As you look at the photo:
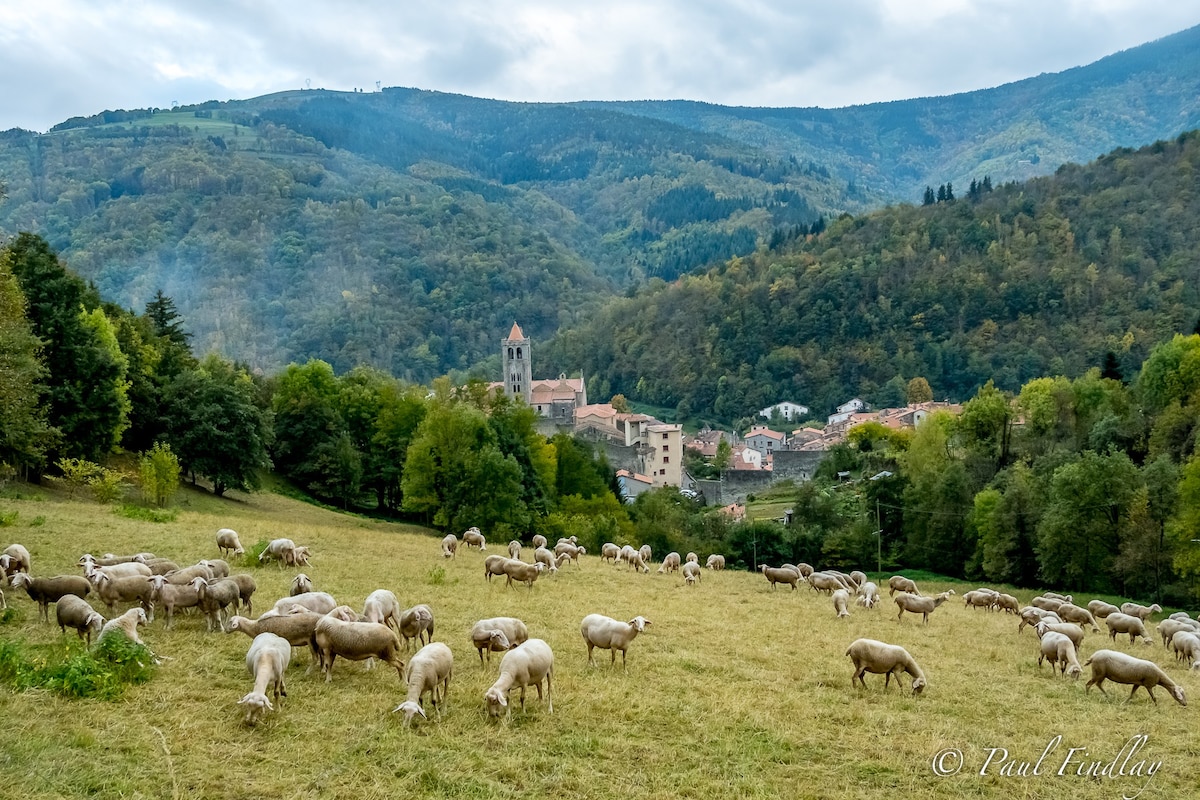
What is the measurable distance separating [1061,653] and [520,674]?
10618mm

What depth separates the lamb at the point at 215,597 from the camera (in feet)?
42.2

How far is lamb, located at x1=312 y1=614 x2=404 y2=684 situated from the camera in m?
10.9

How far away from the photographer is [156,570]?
15.2 m

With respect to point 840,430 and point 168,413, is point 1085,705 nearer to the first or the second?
point 168,413

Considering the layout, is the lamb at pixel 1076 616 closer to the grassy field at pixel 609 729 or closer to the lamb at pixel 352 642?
the grassy field at pixel 609 729

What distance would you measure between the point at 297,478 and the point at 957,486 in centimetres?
4161

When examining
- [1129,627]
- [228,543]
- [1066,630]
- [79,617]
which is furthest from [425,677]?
[1129,627]

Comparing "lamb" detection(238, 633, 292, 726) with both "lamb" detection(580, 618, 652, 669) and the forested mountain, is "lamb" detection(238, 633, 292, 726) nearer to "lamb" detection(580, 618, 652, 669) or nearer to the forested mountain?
"lamb" detection(580, 618, 652, 669)

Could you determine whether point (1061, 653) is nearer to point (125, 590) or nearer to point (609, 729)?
point (609, 729)

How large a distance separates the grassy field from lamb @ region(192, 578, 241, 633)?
1.64 ft

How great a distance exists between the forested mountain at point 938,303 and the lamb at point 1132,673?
395ft

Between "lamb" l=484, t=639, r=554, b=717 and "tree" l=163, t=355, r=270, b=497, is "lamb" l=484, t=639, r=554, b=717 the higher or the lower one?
the lower one

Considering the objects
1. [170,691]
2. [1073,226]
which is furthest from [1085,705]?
[1073,226]

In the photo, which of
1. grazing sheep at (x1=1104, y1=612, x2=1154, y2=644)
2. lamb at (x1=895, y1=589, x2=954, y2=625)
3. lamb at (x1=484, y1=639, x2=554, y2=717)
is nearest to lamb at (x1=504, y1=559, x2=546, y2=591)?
lamb at (x1=484, y1=639, x2=554, y2=717)
